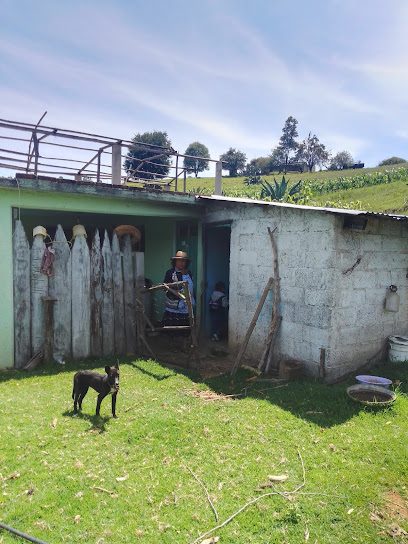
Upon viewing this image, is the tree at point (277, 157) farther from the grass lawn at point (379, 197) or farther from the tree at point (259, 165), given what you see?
the grass lawn at point (379, 197)

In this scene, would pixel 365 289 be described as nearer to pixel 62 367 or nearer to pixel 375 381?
pixel 375 381

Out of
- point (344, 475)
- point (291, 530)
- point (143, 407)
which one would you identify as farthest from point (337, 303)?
point (291, 530)

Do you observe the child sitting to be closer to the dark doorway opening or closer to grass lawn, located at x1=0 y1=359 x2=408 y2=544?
the dark doorway opening

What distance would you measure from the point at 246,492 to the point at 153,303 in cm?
812

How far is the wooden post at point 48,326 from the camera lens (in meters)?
7.27

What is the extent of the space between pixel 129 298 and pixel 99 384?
363 cm

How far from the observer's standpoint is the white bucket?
7.00 meters

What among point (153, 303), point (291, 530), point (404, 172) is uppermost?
point (404, 172)

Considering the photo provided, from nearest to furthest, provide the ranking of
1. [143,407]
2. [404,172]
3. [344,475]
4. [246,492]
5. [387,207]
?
[246,492]
[344,475]
[143,407]
[387,207]
[404,172]

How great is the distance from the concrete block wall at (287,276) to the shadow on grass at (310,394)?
660mm

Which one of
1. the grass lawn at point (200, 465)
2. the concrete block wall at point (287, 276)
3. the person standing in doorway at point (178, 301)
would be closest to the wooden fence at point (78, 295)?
the person standing in doorway at point (178, 301)

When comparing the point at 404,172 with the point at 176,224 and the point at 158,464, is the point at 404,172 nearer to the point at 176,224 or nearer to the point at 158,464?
the point at 176,224

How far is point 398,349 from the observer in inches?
277

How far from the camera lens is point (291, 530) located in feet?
10.3
